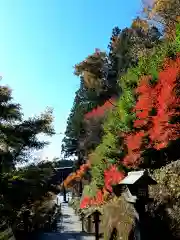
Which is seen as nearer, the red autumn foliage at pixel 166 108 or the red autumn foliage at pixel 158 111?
the red autumn foliage at pixel 166 108

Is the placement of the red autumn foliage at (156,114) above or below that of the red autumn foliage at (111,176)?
above

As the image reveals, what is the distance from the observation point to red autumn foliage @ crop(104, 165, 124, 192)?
23.0m

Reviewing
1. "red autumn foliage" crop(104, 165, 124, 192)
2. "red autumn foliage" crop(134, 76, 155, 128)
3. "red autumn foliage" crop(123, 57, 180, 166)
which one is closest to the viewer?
"red autumn foliage" crop(123, 57, 180, 166)

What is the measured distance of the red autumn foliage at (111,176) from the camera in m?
23.0

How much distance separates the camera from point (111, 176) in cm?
2438

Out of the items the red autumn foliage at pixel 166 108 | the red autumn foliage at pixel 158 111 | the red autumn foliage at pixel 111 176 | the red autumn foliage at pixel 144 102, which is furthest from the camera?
the red autumn foliage at pixel 111 176

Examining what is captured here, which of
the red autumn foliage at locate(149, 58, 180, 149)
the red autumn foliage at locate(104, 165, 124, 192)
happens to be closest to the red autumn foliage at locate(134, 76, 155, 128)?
the red autumn foliage at locate(149, 58, 180, 149)

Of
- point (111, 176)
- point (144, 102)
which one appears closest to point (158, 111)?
point (144, 102)

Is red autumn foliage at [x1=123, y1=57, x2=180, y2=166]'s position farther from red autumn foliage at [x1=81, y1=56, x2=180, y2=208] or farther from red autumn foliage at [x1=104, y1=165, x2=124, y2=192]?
red autumn foliage at [x1=104, y1=165, x2=124, y2=192]

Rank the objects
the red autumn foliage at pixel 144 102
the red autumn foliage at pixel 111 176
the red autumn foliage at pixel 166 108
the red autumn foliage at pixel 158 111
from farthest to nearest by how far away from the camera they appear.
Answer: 1. the red autumn foliage at pixel 111 176
2. the red autumn foliage at pixel 144 102
3. the red autumn foliage at pixel 158 111
4. the red autumn foliage at pixel 166 108

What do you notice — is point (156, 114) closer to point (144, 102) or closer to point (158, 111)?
point (158, 111)

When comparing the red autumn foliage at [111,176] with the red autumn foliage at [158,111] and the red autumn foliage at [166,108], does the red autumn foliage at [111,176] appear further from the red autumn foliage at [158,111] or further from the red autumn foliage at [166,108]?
the red autumn foliage at [166,108]

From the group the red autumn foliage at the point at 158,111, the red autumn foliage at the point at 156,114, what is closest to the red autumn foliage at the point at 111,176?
the red autumn foliage at the point at 156,114

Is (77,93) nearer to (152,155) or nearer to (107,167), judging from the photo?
(107,167)
